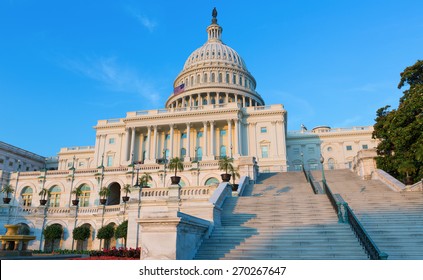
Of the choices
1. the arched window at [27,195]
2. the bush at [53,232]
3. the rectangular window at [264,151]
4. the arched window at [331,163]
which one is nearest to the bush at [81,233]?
the bush at [53,232]

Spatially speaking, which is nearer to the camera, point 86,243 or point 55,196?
point 86,243

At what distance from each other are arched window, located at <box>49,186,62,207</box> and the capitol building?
16 centimetres

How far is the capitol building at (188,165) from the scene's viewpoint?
17.2m

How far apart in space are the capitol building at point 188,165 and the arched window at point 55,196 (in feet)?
0.52

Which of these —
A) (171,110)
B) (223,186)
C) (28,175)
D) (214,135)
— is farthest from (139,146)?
(223,186)

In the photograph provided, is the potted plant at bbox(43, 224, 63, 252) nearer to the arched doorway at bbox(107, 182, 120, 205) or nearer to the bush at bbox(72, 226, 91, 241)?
the bush at bbox(72, 226, 91, 241)

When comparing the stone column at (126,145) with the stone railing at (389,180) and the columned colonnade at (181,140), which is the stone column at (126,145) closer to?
the columned colonnade at (181,140)

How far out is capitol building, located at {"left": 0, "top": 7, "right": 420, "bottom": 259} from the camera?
1720 cm

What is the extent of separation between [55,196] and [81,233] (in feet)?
45.8

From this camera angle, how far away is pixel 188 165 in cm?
4206

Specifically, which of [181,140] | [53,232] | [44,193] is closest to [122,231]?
[53,232]

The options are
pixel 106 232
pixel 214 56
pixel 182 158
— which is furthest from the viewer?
pixel 214 56

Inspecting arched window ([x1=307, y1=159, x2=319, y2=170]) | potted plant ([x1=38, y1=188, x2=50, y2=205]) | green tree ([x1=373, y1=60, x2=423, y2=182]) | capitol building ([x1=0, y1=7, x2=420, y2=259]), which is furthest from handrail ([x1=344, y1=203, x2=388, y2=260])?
arched window ([x1=307, y1=159, x2=319, y2=170])

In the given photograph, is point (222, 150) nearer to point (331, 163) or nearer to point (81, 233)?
point (331, 163)
